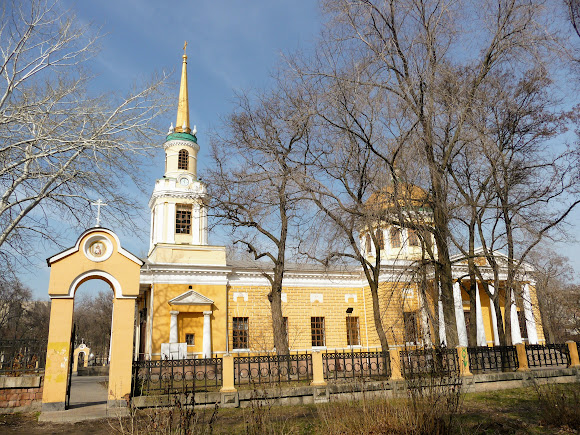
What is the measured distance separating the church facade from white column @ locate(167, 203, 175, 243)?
6 cm

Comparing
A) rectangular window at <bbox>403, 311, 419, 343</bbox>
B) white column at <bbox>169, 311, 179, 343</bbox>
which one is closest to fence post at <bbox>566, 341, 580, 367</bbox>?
rectangular window at <bbox>403, 311, 419, 343</bbox>

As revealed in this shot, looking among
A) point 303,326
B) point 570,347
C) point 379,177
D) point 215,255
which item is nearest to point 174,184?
point 215,255

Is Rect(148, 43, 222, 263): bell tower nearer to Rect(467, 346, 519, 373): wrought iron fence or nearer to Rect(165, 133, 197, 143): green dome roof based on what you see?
Rect(165, 133, 197, 143): green dome roof

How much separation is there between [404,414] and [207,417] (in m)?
5.17

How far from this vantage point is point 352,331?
2753 centimetres

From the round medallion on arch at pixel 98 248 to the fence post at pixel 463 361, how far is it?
1039 centimetres

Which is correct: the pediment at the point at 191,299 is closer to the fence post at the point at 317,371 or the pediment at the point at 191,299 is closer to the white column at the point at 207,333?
the white column at the point at 207,333

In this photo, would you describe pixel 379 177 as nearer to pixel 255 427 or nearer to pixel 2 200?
pixel 255 427

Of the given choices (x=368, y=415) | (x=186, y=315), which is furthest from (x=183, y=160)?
(x=368, y=415)

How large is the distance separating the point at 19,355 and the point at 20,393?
1.01 meters

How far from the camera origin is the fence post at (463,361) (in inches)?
521

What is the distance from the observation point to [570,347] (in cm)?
1497

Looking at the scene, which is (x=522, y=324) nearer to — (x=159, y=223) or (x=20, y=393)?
(x=159, y=223)

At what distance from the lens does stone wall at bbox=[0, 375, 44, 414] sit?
10.9m
